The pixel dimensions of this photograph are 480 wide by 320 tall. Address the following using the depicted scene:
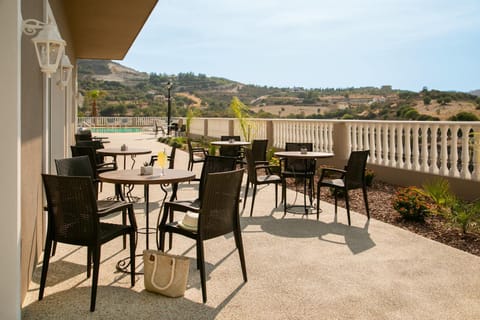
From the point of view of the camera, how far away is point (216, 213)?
10.3ft

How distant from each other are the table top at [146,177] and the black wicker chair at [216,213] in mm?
305

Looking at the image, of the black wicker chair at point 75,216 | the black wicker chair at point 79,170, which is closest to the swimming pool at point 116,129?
the black wicker chair at point 79,170

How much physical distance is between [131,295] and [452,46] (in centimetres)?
4986

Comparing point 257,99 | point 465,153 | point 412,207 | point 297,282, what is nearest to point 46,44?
point 297,282

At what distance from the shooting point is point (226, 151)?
29.6ft

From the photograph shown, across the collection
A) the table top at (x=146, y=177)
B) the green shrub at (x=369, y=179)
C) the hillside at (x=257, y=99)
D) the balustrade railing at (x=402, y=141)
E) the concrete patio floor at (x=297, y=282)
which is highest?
the hillside at (x=257, y=99)

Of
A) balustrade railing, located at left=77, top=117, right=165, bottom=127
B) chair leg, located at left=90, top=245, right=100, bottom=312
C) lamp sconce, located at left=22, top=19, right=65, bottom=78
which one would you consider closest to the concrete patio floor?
chair leg, located at left=90, top=245, right=100, bottom=312

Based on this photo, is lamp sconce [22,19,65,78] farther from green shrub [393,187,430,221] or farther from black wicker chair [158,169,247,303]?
green shrub [393,187,430,221]

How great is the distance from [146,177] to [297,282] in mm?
1481

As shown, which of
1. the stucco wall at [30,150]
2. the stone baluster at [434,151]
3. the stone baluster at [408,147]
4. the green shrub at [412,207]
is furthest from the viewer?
the stone baluster at [408,147]

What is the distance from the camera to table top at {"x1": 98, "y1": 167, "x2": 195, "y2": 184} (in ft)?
11.3

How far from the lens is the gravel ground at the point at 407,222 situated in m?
4.52

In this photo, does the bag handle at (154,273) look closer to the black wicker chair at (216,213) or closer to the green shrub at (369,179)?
the black wicker chair at (216,213)

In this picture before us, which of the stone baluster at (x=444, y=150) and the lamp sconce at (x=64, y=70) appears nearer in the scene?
the lamp sconce at (x=64, y=70)
